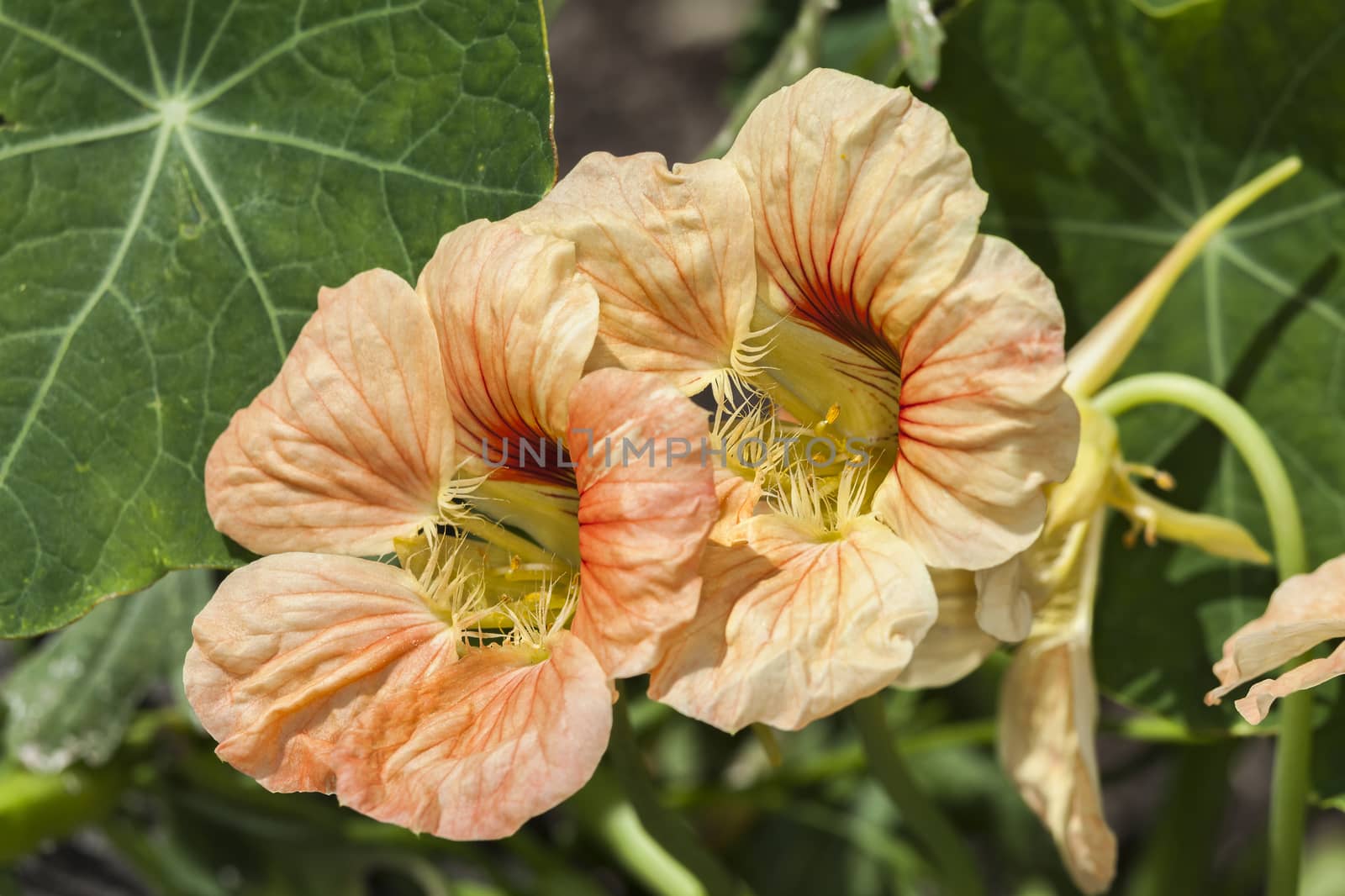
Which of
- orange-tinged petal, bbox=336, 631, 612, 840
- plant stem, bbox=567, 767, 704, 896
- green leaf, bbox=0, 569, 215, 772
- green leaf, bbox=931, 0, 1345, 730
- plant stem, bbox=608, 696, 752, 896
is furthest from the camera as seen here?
green leaf, bbox=0, 569, 215, 772

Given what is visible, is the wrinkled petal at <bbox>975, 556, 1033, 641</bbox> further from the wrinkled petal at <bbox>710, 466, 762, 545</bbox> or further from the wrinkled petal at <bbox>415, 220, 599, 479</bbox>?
the wrinkled petal at <bbox>415, 220, 599, 479</bbox>

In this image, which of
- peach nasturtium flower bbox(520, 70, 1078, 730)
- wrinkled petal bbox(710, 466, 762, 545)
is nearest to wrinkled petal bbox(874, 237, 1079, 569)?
peach nasturtium flower bbox(520, 70, 1078, 730)

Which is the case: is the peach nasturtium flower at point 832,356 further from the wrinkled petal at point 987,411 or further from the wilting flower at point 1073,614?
the wilting flower at point 1073,614

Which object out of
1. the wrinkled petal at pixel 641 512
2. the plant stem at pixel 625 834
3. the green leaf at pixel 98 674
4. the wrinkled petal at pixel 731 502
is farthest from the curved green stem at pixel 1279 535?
the green leaf at pixel 98 674

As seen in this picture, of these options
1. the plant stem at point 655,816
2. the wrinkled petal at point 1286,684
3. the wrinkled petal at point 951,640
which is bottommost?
the plant stem at point 655,816

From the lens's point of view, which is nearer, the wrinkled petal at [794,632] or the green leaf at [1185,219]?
the wrinkled petal at [794,632]
